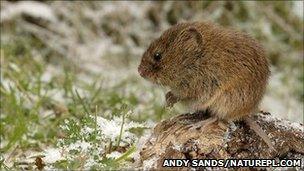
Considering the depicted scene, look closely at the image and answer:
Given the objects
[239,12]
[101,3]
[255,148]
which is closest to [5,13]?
[101,3]

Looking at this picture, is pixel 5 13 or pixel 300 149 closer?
pixel 300 149

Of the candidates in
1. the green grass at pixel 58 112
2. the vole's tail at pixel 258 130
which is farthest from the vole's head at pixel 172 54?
Result: the vole's tail at pixel 258 130

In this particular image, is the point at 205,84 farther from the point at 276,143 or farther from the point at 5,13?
the point at 5,13

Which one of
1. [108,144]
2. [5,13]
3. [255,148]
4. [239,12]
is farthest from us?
[239,12]

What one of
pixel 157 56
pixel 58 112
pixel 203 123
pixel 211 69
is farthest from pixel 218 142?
pixel 58 112

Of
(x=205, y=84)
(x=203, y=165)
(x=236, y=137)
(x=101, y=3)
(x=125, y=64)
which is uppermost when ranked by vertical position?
(x=101, y=3)

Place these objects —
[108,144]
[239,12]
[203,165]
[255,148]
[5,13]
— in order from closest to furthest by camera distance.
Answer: [203,165], [255,148], [108,144], [5,13], [239,12]

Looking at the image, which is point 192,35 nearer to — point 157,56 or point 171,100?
point 157,56
